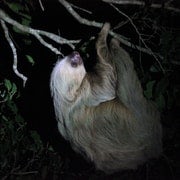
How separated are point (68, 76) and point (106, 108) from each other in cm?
52

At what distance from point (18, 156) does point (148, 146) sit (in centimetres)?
192

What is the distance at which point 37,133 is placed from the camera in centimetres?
559

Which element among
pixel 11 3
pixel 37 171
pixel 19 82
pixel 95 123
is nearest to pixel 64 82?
pixel 95 123

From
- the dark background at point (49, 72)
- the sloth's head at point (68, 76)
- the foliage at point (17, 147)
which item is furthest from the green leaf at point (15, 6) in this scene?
the foliage at point (17, 147)

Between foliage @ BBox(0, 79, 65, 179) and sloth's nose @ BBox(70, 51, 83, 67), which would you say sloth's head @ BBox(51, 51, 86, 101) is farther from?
foliage @ BBox(0, 79, 65, 179)

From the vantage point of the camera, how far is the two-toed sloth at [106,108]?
13.6 feet

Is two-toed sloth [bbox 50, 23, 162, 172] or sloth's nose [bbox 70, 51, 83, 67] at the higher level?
sloth's nose [bbox 70, 51, 83, 67]

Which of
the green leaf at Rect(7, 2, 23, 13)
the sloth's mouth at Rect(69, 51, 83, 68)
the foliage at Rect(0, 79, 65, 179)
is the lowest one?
the foliage at Rect(0, 79, 65, 179)

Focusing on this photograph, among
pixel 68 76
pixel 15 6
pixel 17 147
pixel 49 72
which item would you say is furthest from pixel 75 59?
pixel 17 147

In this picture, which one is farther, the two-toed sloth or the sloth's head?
the two-toed sloth

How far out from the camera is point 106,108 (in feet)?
14.0

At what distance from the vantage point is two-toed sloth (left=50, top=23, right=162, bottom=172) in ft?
13.6

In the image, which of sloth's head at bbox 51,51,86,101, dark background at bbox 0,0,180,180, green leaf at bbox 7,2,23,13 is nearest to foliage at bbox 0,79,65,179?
dark background at bbox 0,0,180,180

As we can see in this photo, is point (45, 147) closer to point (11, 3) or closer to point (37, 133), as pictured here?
point (37, 133)
